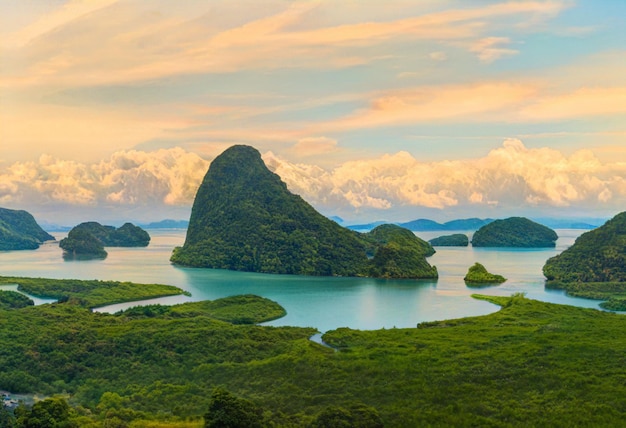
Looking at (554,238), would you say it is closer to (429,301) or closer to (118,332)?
(429,301)

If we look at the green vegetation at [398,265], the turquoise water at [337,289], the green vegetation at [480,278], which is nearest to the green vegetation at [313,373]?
the turquoise water at [337,289]

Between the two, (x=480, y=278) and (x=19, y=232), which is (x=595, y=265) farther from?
(x=19, y=232)

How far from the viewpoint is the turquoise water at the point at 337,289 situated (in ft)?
149

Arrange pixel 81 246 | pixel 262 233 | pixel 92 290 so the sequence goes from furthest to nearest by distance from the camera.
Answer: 1. pixel 81 246
2. pixel 262 233
3. pixel 92 290

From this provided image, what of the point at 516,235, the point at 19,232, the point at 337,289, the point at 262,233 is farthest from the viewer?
the point at 516,235

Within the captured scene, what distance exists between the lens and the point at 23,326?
32906mm

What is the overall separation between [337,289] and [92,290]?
2547 centimetres

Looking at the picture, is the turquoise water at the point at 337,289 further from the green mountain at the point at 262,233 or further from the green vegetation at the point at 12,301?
the green vegetation at the point at 12,301

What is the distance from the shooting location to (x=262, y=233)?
275 feet

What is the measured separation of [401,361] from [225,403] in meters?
10.9

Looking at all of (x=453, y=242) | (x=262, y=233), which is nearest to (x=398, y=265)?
(x=262, y=233)

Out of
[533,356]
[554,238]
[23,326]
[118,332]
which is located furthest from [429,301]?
[554,238]

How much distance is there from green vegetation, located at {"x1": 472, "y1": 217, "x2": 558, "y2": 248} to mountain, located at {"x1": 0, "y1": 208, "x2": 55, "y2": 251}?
11340 centimetres

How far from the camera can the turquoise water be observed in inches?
1790
